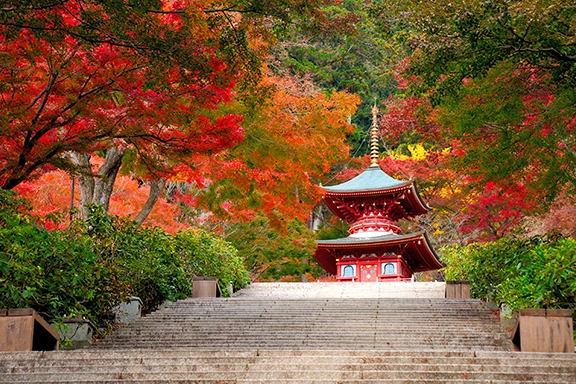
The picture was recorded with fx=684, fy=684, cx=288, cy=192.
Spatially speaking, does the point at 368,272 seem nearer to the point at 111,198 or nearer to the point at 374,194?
the point at 374,194

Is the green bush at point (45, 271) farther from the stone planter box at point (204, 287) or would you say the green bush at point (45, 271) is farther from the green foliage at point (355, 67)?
the green foliage at point (355, 67)

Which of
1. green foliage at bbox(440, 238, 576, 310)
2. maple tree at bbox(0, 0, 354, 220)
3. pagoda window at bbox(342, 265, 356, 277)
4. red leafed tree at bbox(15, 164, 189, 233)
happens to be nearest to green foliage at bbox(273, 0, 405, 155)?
pagoda window at bbox(342, 265, 356, 277)

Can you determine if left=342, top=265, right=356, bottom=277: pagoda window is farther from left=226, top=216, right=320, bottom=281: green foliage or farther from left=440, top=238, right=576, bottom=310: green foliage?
left=440, top=238, right=576, bottom=310: green foliage

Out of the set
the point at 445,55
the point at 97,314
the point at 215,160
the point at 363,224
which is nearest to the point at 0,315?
the point at 97,314

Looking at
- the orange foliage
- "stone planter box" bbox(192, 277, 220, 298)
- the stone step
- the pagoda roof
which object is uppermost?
the pagoda roof

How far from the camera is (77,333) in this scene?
819cm

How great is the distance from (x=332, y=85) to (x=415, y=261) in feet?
47.1

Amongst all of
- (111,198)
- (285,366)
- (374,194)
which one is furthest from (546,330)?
(374,194)

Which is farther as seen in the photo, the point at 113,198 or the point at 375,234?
the point at 375,234

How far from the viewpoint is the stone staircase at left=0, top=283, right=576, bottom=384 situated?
Result: 5.48m

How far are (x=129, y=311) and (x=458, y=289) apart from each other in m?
5.78

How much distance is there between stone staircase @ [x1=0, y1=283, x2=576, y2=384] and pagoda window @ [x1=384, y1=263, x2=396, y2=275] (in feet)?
32.4

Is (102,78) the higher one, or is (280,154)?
(102,78)

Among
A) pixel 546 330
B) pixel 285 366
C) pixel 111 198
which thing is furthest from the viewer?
pixel 111 198
